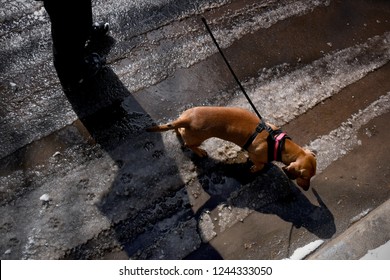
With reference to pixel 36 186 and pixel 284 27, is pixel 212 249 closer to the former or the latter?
pixel 36 186

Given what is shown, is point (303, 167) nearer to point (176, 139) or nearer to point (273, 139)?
point (273, 139)

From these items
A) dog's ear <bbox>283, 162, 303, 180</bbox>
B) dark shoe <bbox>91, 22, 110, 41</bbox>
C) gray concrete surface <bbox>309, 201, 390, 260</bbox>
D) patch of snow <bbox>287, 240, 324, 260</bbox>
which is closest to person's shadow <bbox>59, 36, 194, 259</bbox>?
dark shoe <bbox>91, 22, 110, 41</bbox>

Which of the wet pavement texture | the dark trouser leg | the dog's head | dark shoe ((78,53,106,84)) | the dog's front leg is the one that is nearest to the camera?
the dark trouser leg

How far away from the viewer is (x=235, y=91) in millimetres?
4816

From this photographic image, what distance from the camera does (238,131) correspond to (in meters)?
3.74

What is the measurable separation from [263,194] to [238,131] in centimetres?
91

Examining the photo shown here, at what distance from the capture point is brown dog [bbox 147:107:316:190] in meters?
3.71

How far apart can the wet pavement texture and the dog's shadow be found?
13mm

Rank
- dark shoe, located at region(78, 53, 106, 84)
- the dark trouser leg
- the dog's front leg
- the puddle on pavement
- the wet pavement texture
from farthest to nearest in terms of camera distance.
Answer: the puddle on pavement → dark shoe, located at region(78, 53, 106, 84) → the dog's front leg → the wet pavement texture → the dark trouser leg

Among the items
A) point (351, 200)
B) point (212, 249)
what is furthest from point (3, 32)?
point (351, 200)

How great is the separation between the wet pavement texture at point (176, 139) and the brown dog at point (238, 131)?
570 millimetres

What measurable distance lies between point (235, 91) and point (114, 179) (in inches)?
75.1

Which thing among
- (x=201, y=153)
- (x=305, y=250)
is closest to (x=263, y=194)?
(x=305, y=250)

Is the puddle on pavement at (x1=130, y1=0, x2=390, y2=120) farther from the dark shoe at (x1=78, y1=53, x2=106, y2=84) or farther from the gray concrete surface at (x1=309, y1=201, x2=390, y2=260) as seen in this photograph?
the gray concrete surface at (x1=309, y1=201, x2=390, y2=260)
